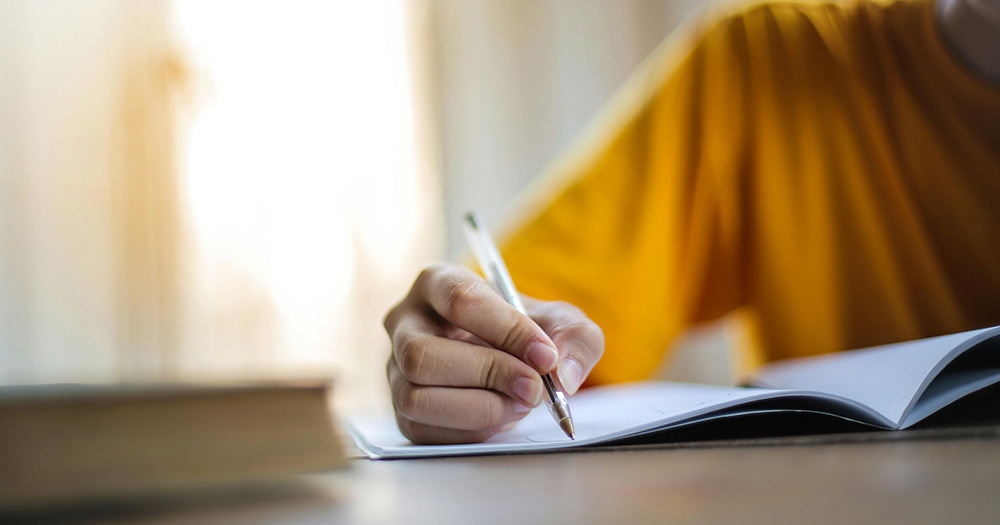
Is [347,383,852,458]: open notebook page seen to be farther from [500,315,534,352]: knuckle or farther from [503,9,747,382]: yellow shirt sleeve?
[503,9,747,382]: yellow shirt sleeve

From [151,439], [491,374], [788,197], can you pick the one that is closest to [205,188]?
[788,197]

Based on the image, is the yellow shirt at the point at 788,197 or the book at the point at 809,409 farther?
the yellow shirt at the point at 788,197

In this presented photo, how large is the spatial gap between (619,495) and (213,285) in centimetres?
157

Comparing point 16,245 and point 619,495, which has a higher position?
point 16,245

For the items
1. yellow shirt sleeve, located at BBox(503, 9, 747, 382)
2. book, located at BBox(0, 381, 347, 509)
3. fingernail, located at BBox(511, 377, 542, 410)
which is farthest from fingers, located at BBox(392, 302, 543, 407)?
yellow shirt sleeve, located at BBox(503, 9, 747, 382)

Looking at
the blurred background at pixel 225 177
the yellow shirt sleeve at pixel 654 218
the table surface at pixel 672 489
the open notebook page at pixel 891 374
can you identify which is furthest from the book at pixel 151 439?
the blurred background at pixel 225 177

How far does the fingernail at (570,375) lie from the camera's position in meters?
0.41

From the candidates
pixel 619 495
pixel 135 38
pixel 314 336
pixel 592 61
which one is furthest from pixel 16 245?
pixel 619 495

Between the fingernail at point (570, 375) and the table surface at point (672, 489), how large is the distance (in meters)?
0.10

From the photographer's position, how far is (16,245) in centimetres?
149

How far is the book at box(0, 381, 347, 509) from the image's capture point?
18 centimetres

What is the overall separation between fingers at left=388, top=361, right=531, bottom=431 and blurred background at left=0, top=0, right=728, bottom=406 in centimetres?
126

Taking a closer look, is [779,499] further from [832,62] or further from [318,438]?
[832,62]

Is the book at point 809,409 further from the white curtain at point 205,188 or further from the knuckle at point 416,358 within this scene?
the white curtain at point 205,188
